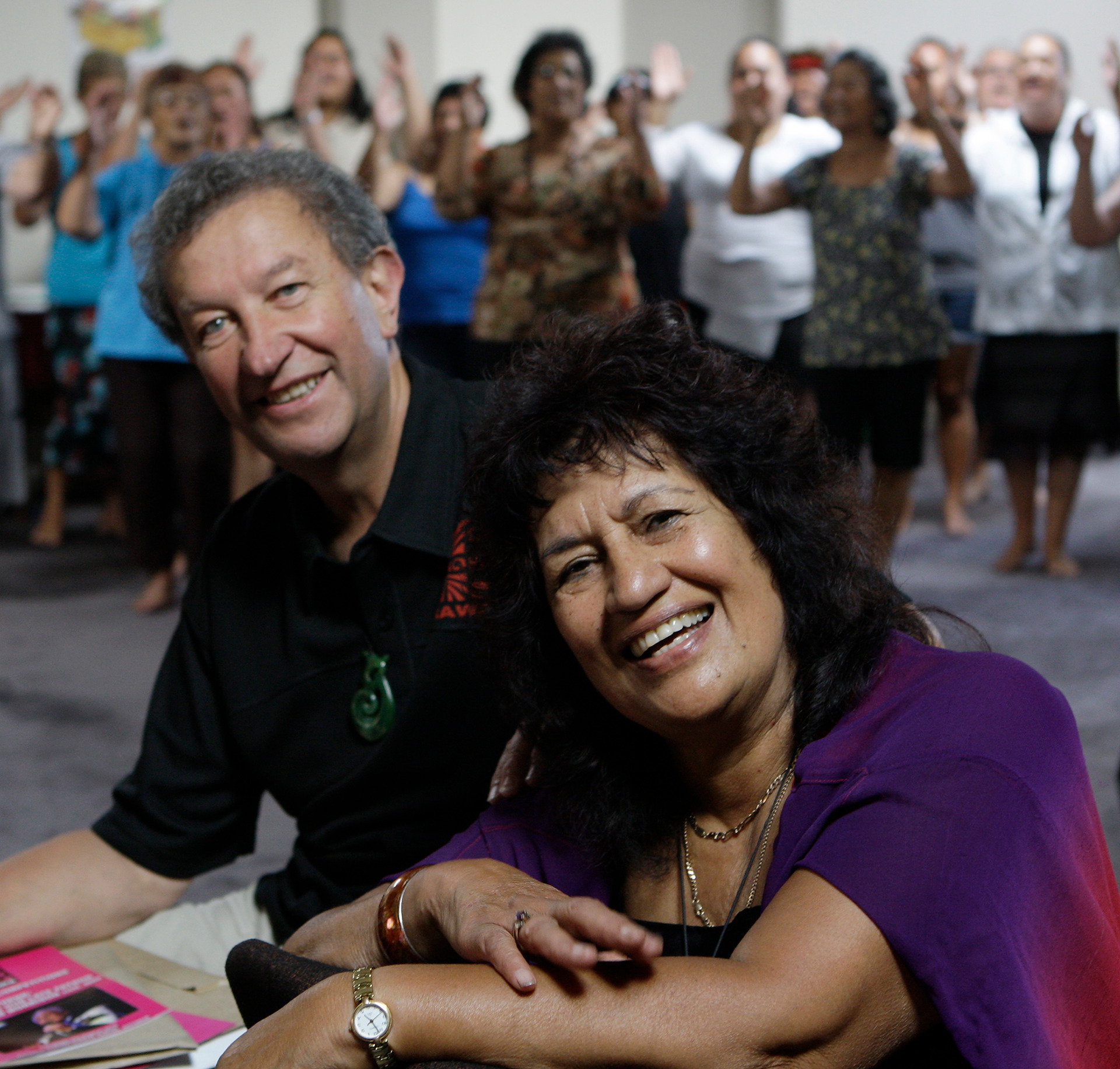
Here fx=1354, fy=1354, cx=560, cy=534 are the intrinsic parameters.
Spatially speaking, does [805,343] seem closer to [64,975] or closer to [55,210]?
[55,210]

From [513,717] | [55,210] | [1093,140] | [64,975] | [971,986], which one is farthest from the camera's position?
[55,210]

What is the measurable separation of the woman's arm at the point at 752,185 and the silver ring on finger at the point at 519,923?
3.35 meters

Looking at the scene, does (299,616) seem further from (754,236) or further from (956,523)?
(956,523)

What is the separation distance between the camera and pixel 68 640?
4016 millimetres

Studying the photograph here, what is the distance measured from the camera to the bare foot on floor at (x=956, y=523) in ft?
16.4

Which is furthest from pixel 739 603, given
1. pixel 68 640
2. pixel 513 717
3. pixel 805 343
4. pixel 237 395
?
pixel 68 640

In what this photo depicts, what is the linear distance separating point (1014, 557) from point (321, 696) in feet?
11.1

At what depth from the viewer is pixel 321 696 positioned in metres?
1.48

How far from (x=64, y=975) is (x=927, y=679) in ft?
3.14

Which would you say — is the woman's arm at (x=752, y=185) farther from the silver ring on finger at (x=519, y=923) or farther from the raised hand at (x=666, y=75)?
the silver ring on finger at (x=519, y=923)

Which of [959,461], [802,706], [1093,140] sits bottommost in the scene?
[959,461]

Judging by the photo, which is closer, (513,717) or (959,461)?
(513,717)

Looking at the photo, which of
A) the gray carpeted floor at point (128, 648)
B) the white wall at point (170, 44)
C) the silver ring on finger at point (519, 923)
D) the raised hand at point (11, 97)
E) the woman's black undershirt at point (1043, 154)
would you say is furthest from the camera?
the white wall at point (170, 44)

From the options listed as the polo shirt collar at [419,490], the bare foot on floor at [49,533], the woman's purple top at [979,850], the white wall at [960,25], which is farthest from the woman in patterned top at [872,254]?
the white wall at [960,25]
